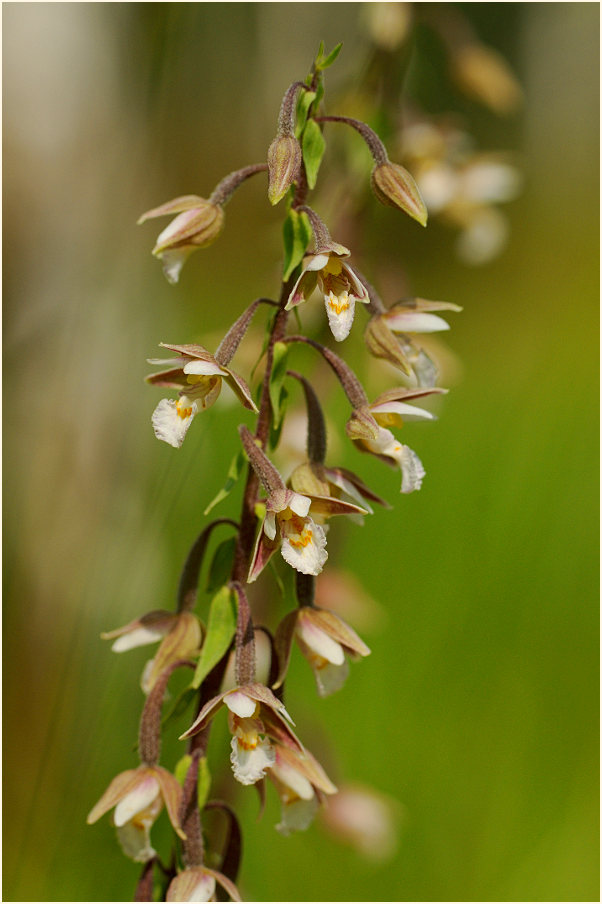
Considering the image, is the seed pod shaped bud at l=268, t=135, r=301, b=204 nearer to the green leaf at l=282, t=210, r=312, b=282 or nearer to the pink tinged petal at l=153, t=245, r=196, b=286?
the green leaf at l=282, t=210, r=312, b=282

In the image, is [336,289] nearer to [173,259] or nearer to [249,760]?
[173,259]

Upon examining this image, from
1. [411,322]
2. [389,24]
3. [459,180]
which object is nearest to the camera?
[411,322]

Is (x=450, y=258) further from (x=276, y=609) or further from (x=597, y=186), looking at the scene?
(x=276, y=609)

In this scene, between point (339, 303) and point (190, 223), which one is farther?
point (190, 223)

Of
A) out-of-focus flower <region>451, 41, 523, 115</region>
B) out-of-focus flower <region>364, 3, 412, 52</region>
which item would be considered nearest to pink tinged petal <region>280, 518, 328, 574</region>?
out-of-focus flower <region>364, 3, 412, 52</region>

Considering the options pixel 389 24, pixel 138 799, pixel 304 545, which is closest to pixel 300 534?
pixel 304 545

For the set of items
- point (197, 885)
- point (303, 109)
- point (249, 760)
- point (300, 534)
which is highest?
point (303, 109)
